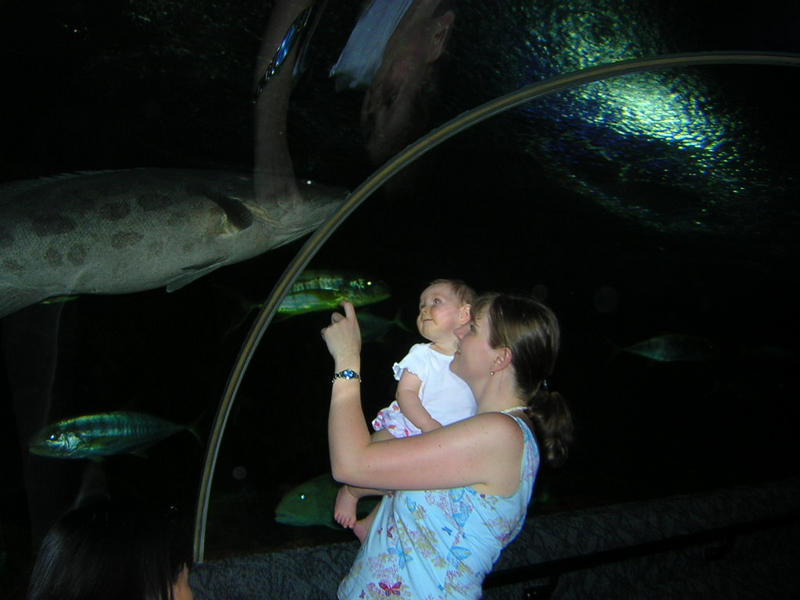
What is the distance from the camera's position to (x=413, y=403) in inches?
83.9

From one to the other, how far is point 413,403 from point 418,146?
1.15 meters

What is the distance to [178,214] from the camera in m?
2.74

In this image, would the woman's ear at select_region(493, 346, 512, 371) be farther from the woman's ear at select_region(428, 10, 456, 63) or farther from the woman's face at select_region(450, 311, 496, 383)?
the woman's ear at select_region(428, 10, 456, 63)

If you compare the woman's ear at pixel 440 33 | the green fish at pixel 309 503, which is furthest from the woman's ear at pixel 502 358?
the green fish at pixel 309 503

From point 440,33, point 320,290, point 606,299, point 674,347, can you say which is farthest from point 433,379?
point 606,299

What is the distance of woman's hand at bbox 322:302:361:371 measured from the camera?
160 cm

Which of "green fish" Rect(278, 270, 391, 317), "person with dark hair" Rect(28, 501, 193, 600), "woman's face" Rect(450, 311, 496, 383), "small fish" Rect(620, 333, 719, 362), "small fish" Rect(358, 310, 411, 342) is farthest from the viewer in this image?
"small fish" Rect(620, 333, 719, 362)

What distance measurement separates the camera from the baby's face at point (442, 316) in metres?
2.26

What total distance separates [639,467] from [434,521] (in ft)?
25.1

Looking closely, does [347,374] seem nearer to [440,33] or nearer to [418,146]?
[418,146]

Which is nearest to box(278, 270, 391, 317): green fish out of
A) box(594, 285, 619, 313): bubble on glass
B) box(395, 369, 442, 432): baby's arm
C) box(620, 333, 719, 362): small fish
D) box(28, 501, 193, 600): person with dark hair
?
box(395, 369, 442, 432): baby's arm

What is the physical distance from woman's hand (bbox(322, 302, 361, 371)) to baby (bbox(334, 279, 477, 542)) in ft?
1.94

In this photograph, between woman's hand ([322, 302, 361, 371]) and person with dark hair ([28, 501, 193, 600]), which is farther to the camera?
woman's hand ([322, 302, 361, 371])

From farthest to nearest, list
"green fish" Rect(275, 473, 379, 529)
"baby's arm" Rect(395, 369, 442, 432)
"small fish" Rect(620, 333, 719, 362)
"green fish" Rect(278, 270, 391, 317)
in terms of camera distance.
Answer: "small fish" Rect(620, 333, 719, 362), "green fish" Rect(275, 473, 379, 529), "green fish" Rect(278, 270, 391, 317), "baby's arm" Rect(395, 369, 442, 432)
